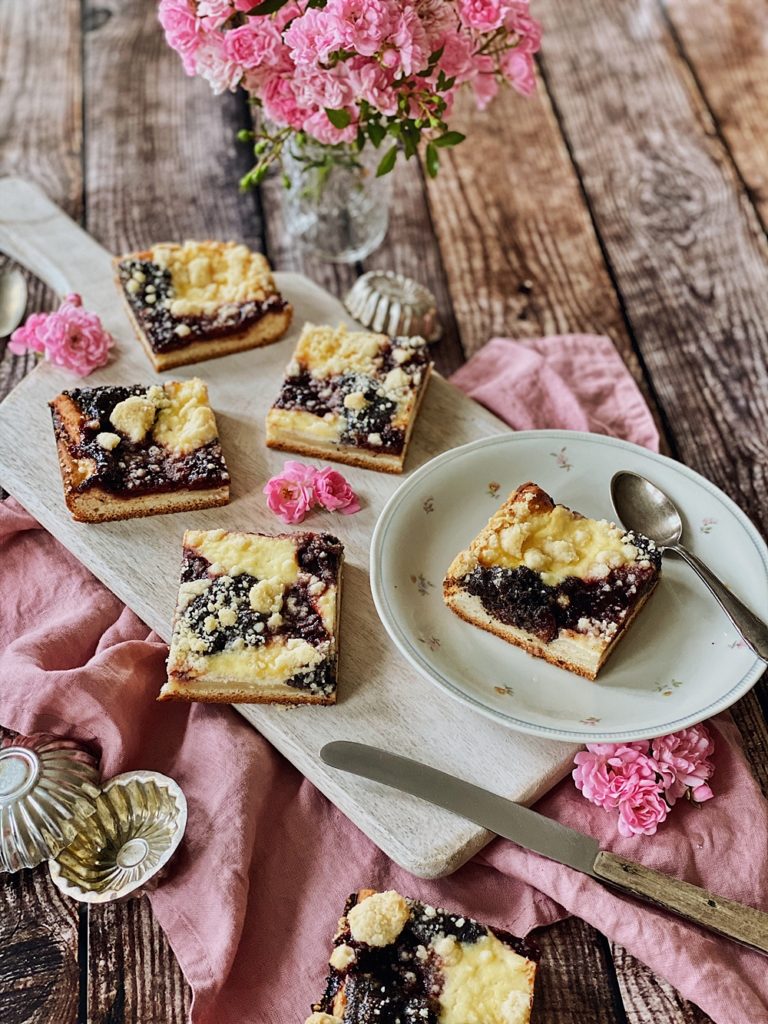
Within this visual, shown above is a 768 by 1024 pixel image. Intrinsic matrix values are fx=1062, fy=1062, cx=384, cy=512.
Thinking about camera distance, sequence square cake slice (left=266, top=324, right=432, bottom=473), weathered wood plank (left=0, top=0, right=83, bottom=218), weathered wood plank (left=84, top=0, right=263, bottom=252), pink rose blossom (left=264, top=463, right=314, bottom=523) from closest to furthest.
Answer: pink rose blossom (left=264, top=463, right=314, bottom=523)
square cake slice (left=266, top=324, right=432, bottom=473)
weathered wood plank (left=84, top=0, right=263, bottom=252)
weathered wood plank (left=0, top=0, right=83, bottom=218)

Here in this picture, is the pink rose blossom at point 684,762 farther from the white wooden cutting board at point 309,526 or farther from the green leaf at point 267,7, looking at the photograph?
the green leaf at point 267,7

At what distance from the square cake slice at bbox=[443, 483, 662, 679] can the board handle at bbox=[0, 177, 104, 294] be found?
1.86 metres

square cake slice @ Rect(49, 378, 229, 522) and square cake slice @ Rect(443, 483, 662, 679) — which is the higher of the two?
square cake slice @ Rect(443, 483, 662, 679)

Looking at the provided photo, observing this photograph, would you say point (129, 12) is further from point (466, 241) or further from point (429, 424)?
point (429, 424)

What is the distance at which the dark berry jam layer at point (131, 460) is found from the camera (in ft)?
9.95

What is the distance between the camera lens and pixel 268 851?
2.63 m

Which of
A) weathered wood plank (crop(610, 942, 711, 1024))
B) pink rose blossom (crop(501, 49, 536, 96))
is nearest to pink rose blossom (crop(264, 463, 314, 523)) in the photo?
pink rose blossom (crop(501, 49, 536, 96))

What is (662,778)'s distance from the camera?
2.67 meters

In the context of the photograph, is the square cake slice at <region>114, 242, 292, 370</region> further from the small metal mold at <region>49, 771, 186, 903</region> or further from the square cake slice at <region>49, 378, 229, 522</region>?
the small metal mold at <region>49, 771, 186, 903</region>

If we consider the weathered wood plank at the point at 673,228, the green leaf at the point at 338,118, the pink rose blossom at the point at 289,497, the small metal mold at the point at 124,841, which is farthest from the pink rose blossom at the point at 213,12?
the small metal mold at the point at 124,841

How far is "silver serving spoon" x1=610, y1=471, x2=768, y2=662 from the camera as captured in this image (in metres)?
2.88

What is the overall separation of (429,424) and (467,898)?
150 centimetres

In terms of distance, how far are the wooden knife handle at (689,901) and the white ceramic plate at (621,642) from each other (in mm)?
320

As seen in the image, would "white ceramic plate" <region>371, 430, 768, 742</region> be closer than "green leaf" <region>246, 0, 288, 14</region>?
Yes
